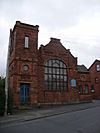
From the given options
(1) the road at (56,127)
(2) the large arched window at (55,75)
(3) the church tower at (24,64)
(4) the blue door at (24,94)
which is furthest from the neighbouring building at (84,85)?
(1) the road at (56,127)

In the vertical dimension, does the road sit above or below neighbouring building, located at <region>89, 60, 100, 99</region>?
below

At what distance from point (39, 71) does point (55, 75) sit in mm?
2825

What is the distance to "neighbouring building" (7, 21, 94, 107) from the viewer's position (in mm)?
26531

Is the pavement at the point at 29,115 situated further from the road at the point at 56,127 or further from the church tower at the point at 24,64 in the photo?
the church tower at the point at 24,64

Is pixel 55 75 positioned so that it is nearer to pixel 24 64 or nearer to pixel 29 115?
pixel 24 64

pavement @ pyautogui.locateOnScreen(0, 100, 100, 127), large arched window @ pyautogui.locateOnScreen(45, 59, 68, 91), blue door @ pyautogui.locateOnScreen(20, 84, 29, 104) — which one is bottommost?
pavement @ pyautogui.locateOnScreen(0, 100, 100, 127)

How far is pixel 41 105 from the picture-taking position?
1088 inches

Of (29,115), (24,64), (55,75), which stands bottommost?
(29,115)

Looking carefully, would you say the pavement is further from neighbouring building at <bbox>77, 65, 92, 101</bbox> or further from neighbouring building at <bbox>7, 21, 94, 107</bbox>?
neighbouring building at <bbox>77, 65, 92, 101</bbox>

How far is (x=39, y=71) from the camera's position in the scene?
28.7 m

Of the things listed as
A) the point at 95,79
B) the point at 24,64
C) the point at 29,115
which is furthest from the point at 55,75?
the point at 95,79

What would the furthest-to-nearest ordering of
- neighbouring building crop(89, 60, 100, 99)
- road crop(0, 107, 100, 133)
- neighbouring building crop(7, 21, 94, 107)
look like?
neighbouring building crop(89, 60, 100, 99), neighbouring building crop(7, 21, 94, 107), road crop(0, 107, 100, 133)

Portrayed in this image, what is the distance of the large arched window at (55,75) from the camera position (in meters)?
29.5

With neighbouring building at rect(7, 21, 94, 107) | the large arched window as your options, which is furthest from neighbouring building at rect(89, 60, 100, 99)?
the large arched window
